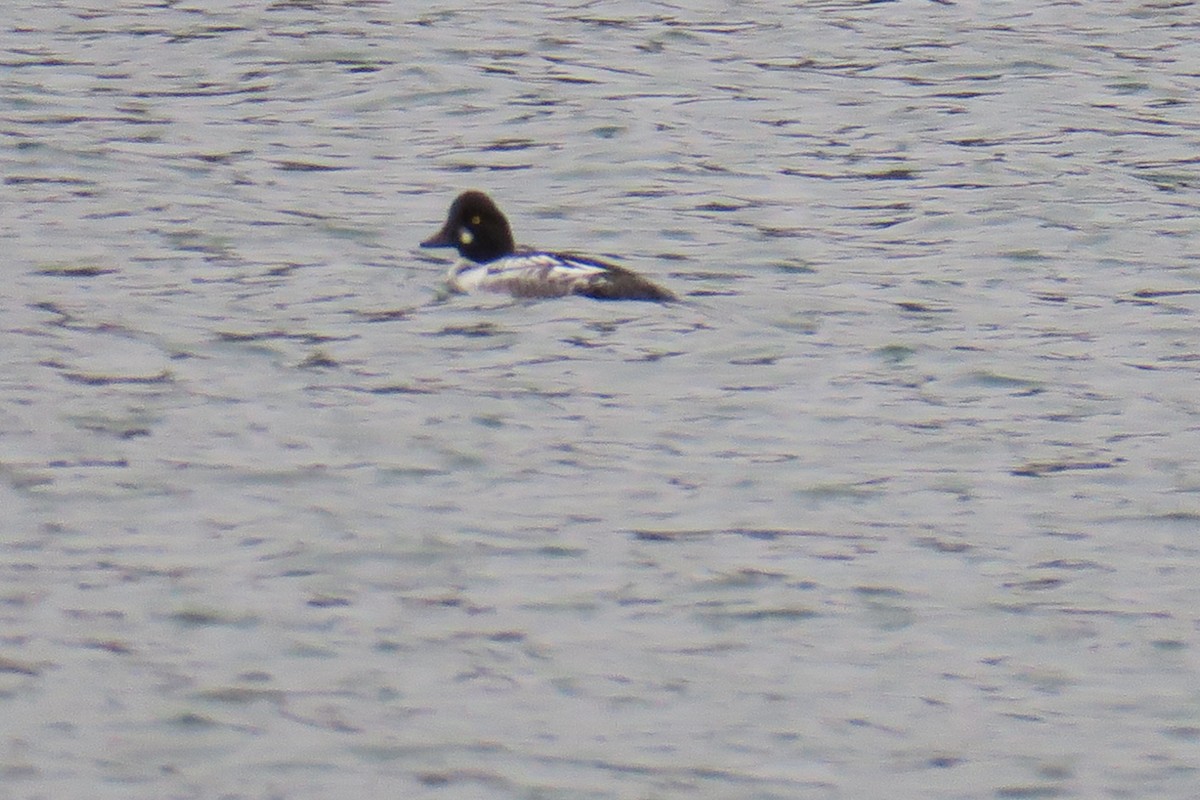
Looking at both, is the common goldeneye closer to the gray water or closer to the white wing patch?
the white wing patch

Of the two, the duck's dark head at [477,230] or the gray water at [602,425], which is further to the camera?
the duck's dark head at [477,230]

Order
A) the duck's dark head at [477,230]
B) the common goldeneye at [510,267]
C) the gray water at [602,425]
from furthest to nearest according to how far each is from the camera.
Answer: the duck's dark head at [477,230], the common goldeneye at [510,267], the gray water at [602,425]

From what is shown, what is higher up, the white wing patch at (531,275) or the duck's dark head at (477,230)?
the duck's dark head at (477,230)

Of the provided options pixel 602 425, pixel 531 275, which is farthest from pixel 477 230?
pixel 602 425

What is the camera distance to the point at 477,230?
533 inches

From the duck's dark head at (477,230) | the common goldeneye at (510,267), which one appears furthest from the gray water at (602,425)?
the duck's dark head at (477,230)

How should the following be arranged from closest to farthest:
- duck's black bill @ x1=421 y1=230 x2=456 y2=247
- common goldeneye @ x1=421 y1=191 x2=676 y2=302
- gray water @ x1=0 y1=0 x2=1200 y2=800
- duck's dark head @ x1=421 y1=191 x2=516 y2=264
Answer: gray water @ x1=0 y1=0 x2=1200 y2=800 < common goldeneye @ x1=421 y1=191 x2=676 y2=302 < duck's dark head @ x1=421 y1=191 x2=516 y2=264 < duck's black bill @ x1=421 y1=230 x2=456 y2=247

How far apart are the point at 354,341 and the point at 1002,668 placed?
4841mm

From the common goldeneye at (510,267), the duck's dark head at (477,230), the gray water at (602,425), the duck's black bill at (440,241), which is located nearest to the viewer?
the gray water at (602,425)

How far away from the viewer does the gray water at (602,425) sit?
7.61 meters

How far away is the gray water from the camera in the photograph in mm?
7613

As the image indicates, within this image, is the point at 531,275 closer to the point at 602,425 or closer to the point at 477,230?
the point at 477,230

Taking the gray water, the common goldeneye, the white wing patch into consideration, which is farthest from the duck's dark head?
the gray water

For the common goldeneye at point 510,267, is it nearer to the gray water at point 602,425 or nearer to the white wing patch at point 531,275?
the white wing patch at point 531,275
